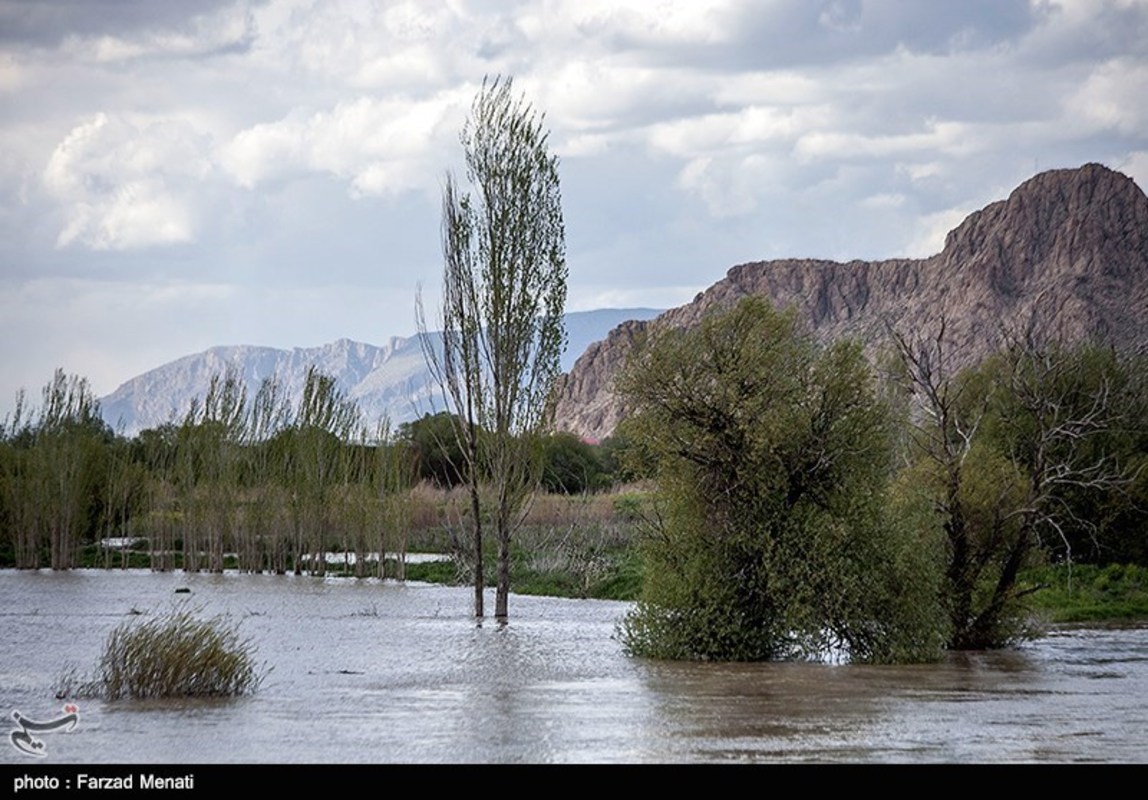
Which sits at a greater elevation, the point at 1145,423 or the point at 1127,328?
the point at 1127,328

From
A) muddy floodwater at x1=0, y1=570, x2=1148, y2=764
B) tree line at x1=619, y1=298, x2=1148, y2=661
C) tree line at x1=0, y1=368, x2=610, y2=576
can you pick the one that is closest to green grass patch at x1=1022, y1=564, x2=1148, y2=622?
muddy floodwater at x1=0, y1=570, x2=1148, y2=764

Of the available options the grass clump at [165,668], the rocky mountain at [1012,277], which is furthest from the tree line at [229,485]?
the rocky mountain at [1012,277]

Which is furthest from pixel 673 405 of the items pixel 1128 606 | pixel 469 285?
pixel 1128 606

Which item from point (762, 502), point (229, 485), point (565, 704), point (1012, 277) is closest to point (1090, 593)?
point (762, 502)

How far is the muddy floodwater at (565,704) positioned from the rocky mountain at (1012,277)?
86731mm

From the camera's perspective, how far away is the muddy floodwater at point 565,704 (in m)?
13.9

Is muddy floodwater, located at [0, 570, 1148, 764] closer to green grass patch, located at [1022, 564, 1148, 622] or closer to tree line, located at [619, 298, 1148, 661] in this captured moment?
tree line, located at [619, 298, 1148, 661]

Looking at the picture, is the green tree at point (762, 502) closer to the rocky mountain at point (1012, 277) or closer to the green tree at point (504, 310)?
the green tree at point (504, 310)

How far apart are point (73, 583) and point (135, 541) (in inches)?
749

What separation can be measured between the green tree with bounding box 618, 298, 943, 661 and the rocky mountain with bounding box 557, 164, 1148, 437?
293 ft

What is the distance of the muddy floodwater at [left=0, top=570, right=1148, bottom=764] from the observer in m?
13.9

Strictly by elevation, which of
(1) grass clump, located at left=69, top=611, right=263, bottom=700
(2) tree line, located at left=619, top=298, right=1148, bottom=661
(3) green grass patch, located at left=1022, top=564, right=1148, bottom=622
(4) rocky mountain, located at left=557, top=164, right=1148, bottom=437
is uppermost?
(4) rocky mountain, located at left=557, top=164, right=1148, bottom=437

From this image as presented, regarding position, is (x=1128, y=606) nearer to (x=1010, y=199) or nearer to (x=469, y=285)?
(x=469, y=285)

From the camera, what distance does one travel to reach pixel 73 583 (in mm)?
45875
